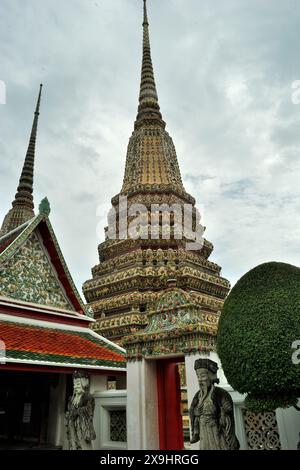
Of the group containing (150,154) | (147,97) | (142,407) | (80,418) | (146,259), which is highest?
(147,97)

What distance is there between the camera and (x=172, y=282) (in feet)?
27.9

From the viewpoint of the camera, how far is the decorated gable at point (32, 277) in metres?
10.6

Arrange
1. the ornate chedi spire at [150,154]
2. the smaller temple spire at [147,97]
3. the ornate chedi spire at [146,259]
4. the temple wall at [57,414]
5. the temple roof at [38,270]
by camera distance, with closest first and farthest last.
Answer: the temple wall at [57,414]
the temple roof at [38,270]
the ornate chedi spire at [146,259]
the ornate chedi spire at [150,154]
the smaller temple spire at [147,97]

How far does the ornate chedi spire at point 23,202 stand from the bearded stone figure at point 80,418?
61.4 feet

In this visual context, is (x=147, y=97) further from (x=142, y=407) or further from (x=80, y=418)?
(x=80, y=418)

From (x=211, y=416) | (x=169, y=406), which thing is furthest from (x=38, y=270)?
(x=211, y=416)

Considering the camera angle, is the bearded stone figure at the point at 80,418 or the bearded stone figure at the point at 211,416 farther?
the bearded stone figure at the point at 80,418

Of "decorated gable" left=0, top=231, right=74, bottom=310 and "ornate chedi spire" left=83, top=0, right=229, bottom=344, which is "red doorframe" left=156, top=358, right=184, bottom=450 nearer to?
"ornate chedi spire" left=83, top=0, right=229, bottom=344

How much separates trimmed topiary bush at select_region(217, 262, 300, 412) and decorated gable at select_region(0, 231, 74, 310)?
716 cm

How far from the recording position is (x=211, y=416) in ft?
17.6

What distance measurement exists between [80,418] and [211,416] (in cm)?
316

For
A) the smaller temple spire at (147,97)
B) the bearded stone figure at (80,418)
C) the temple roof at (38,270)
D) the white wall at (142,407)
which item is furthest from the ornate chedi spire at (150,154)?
the bearded stone figure at (80,418)

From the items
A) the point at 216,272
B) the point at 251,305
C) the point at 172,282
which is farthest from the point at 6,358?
the point at 216,272

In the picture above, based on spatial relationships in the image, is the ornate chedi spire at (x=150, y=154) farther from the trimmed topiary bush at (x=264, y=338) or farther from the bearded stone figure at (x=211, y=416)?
the bearded stone figure at (x=211, y=416)
